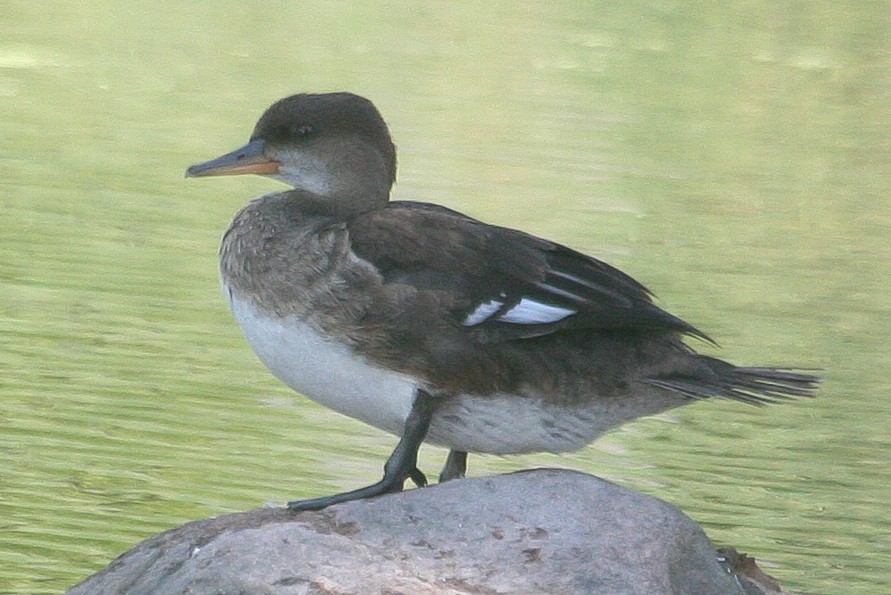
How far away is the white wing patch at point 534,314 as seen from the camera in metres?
5.14

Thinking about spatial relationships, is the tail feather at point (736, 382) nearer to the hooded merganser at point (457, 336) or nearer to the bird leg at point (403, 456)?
the hooded merganser at point (457, 336)

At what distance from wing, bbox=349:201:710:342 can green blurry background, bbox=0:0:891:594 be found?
5.69 ft

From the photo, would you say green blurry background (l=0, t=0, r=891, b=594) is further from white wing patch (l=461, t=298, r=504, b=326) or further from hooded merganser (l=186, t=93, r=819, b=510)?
white wing patch (l=461, t=298, r=504, b=326)

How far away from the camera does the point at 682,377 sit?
5.20m

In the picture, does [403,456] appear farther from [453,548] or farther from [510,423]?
[453,548]

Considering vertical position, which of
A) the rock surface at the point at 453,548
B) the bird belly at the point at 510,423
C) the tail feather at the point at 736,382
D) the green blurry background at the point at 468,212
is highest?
the tail feather at the point at 736,382

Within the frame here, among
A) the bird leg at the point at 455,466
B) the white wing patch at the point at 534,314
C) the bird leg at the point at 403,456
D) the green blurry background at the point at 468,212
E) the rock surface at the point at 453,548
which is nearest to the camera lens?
the rock surface at the point at 453,548

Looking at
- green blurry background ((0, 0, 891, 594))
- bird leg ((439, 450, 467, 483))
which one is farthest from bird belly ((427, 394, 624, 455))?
green blurry background ((0, 0, 891, 594))

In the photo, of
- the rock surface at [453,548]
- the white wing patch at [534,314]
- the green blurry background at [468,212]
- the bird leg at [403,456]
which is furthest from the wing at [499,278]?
the green blurry background at [468,212]

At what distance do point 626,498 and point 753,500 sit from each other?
261 cm

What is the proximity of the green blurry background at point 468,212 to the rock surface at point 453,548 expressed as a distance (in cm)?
145

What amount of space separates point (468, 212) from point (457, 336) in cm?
647

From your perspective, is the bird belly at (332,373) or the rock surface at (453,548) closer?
the rock surface at (453,548)

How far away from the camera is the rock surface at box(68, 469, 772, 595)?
15.1 feet
